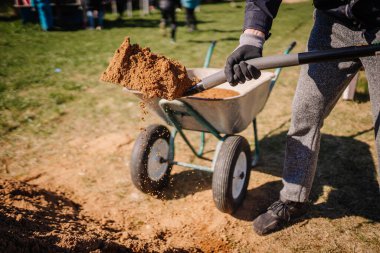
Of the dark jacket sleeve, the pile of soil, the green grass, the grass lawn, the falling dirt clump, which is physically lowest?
the green grass

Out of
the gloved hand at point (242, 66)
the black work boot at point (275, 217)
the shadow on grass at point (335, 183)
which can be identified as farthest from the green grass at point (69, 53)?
the gloved hand at point (242, 66)

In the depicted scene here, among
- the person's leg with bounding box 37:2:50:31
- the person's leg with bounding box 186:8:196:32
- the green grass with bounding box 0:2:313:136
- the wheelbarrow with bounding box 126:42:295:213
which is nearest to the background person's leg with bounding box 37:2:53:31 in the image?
the person's leg with bounding box 37:2:50:31

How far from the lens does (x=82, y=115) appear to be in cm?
415

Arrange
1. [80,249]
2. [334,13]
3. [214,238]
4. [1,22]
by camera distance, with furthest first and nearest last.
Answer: [1,22] < [214,238] < [334,13] < [80,249]

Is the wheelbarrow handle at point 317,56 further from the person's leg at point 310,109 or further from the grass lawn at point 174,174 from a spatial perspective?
the grass lawn at point 174,174

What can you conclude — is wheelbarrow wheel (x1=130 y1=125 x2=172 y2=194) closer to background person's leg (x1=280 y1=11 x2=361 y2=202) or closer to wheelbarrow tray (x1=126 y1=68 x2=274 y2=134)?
wheelbarrow tray (x1=126 y1=68 x2=274 y2=134)

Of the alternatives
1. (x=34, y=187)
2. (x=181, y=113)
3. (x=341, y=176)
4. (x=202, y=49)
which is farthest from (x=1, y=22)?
(x=341, y=176)

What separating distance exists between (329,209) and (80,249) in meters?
1.90

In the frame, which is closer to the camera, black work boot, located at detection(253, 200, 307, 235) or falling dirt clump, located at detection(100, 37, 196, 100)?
falling dirt clump, located at detection(100, 37, 196, 100)

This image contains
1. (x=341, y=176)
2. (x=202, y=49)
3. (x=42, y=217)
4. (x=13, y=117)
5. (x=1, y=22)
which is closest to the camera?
(x=42, y=217)

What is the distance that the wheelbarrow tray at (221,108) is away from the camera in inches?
82.3

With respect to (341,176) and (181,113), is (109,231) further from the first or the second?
(341,176)

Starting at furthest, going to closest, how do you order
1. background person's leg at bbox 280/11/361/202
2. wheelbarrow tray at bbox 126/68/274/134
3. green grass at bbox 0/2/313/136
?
1. green grass at bbox 0/2/313/136
2. wheelbarrow tray at bbox 126/68/274/134
3. background person's leg at bbox 280/11/361/202

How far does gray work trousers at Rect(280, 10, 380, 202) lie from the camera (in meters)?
1.77
